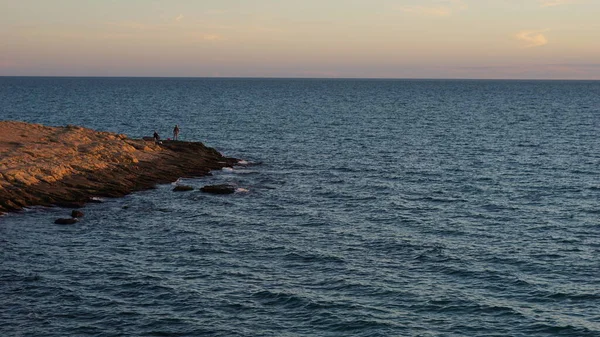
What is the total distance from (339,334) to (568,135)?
89.3m

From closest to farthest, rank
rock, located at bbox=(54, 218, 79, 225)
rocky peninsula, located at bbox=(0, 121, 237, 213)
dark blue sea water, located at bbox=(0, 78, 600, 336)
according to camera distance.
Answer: dark blue sea water, located at bbox=(0, 78, 600, 336) → rock, located at bbox=(54, 218, 79, 225) → rocky peninsula, located at bbox=(0, 121, 237, 213)

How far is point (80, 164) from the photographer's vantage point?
6512 centimetres

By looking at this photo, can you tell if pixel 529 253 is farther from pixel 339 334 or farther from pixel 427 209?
pixel 339 334

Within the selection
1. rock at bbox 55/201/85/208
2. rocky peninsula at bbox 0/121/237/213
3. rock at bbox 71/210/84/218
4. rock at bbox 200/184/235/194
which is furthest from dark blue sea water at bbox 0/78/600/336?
rocky peninsula at bbox 0/121/237/213

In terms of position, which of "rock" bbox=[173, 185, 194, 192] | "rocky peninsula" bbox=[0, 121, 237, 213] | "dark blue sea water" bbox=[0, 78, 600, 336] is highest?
"rocky peninsula" bbox=[0, 121, 237, 213]

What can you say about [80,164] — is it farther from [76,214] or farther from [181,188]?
[76,214]

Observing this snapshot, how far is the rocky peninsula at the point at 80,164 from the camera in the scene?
56344mm

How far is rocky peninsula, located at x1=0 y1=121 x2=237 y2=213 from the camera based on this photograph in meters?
56.3

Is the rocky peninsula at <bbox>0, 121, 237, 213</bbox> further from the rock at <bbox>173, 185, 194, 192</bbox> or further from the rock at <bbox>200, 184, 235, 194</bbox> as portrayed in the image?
the rock at <bbox>200, 184, 235, 194</bbox>

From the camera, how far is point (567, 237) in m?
46.7

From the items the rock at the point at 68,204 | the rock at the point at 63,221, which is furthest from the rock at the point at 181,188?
the rock at the point at 63,221

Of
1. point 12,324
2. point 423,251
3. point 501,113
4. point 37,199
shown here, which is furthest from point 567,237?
point 501,113

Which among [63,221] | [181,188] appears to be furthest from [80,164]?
[63,221]

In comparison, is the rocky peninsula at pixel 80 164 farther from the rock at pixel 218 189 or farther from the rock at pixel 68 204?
the rock at pixel 218 189
